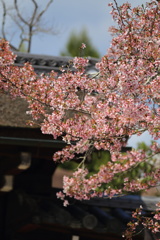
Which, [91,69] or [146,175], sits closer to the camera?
[146,175]

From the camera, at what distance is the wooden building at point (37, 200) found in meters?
7.33

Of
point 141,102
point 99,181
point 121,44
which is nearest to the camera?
point 141,102

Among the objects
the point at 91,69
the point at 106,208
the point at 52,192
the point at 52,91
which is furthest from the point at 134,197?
the point at 52,91

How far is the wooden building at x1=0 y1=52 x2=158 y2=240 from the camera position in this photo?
24.0 ft

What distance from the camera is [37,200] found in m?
8.39

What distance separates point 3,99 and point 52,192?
2160 millimetres

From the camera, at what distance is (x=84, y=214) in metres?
7.98

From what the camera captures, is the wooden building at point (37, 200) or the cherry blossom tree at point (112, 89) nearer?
the cherry blossom tree at point (112, 89)

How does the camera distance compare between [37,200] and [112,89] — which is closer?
[112,89]

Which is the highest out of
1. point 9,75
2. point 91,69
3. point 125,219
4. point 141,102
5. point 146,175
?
point 91,69

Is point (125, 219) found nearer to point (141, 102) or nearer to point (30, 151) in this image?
point (30, 151)

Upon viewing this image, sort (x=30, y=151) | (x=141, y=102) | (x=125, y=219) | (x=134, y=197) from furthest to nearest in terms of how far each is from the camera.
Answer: (x=134, y=197)
(x=125, y=219)
(x=30, y=151)
(x=141, y=102)

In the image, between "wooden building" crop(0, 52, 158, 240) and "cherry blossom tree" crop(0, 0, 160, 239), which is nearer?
"cherry blossom tree" crop(0, 0, 160, 239)

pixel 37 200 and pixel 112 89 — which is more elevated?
pixel 112 89
